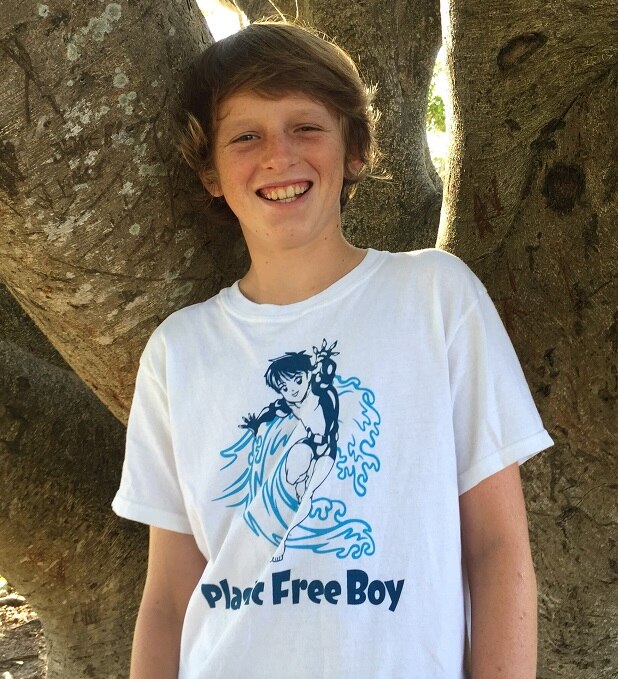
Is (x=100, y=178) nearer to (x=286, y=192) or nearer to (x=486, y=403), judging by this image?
(x=286, y=192)

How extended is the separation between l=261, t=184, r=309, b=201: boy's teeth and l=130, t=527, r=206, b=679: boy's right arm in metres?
0.73

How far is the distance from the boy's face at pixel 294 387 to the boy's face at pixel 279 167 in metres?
0.32

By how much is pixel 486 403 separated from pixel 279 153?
2.20 feet

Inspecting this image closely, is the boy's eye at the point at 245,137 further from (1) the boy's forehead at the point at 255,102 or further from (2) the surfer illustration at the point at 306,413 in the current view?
(2) the surfer illustration at the point at 306,413

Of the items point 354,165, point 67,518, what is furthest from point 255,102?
point 67,518

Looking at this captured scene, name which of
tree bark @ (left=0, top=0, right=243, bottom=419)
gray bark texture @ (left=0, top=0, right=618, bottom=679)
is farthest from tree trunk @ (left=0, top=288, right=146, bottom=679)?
tree bark @ (left=0, top=0, right=243, bottom=419)

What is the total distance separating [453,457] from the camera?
1.69 m

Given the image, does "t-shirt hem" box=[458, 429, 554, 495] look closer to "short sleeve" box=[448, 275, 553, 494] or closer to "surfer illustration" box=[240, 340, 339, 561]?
"short sleeve" box=[448, 275, 553, 494]

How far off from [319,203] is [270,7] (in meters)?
2.96

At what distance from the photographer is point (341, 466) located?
65.9 inches

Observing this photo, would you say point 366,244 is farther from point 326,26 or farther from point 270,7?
point 270,7

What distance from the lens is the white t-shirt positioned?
1.61 metres

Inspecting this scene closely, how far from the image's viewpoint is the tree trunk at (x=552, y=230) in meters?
2.13

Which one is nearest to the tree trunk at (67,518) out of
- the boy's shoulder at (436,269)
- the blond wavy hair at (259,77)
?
the blond wavy hair at (259,77)
